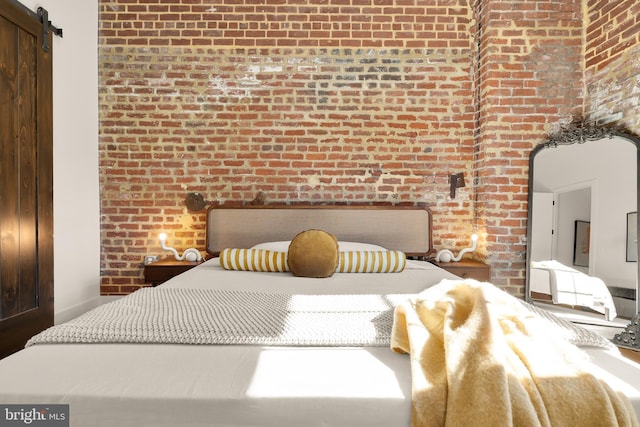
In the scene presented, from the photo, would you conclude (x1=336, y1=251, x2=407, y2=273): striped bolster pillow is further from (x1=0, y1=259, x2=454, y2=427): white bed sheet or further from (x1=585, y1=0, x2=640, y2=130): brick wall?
(x1=585, y1=0, x2=640, y2=130): brick wall

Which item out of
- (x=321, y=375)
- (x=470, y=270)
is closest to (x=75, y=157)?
(x=321, y=375)

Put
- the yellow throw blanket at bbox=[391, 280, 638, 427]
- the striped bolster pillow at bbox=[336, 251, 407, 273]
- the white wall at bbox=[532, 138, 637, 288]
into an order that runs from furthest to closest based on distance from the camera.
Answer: the white wall at bbox=[532, 138, 637, 288]
the striped bolster pillow at bbox=[336, 251, 407, 273]
the yellow throw blanket at bbox=[391, 280, 638, 427]

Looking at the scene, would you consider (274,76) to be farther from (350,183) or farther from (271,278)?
(271,278)

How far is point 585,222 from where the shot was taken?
2.94m

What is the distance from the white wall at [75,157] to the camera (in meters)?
3.00

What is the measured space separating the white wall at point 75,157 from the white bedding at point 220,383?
2.20 meters

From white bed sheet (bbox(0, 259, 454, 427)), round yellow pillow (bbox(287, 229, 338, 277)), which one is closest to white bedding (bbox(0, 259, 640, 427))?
white bed sheet (bbox(0, 259, 454, 427))

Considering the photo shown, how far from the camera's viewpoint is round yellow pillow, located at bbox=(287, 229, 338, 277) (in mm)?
2486

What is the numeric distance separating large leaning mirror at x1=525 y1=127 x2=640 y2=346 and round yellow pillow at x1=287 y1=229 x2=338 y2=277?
67.3 inches

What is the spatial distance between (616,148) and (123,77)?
383 centimetres

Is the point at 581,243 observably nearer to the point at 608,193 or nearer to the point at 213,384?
the point at 608,193

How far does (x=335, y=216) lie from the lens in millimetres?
3334

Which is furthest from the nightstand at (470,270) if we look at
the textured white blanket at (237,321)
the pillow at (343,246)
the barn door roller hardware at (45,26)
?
the barn door roller hardware at (45,26)

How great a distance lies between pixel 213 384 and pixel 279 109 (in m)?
2.80
